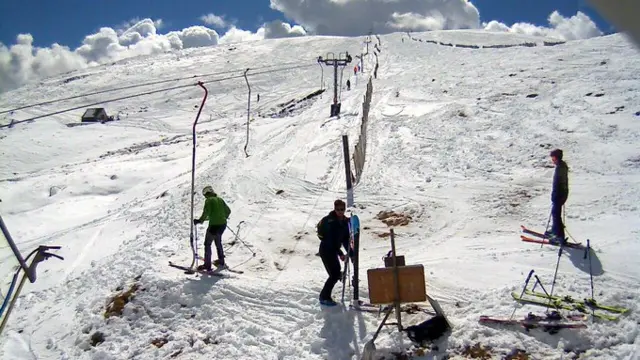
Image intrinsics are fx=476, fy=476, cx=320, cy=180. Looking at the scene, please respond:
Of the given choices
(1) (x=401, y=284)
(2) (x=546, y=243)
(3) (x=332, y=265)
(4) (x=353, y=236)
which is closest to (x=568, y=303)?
(1) (x=401, y=284)

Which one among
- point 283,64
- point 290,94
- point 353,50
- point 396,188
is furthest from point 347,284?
point 353,50

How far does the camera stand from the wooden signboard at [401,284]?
6281 millimetres

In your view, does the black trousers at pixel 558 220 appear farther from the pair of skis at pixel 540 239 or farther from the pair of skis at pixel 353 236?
the pair of skis at pixel 353 236

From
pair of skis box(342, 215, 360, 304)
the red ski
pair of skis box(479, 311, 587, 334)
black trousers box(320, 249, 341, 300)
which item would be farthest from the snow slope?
pair of skis box(342, 215, 360, 304)

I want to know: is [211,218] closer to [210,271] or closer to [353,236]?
[210,271]

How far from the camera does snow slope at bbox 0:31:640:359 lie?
291 inches

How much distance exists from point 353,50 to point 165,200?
2421 inches

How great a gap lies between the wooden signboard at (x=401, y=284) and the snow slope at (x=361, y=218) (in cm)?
74

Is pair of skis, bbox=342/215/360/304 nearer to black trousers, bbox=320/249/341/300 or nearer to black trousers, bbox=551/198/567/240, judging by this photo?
black trousers, bbox=320/249/341/300

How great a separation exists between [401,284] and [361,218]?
5.70 meters

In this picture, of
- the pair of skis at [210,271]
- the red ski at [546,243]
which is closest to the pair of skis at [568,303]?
the red ski at [546,243]

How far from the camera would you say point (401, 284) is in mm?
6336

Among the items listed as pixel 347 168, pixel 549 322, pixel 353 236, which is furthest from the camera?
pixel 347 168

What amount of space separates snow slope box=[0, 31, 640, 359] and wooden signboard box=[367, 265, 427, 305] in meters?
0.74
